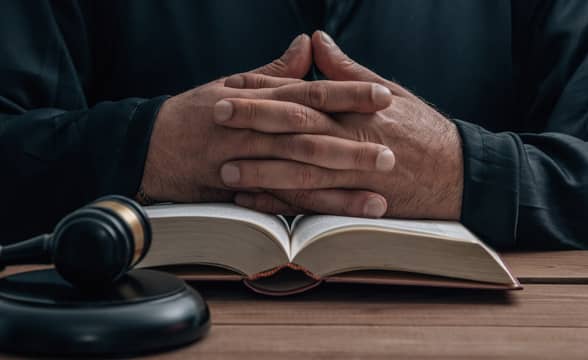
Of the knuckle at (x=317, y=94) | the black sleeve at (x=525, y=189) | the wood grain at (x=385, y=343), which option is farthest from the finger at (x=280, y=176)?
the wood grain at (x=385, y=343)

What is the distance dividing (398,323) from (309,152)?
18.2 inches

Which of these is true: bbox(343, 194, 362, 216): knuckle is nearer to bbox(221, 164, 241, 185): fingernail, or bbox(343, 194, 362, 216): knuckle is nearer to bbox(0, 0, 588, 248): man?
bbox(0, 0, 588, 248): man

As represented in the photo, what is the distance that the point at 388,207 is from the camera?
1229 millimetres

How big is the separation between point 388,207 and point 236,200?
0.25 m

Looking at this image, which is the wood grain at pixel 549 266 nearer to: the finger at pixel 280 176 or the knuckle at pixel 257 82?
the finger at pixel 280 176

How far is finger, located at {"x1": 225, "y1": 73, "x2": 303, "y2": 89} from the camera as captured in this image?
52.6 inches

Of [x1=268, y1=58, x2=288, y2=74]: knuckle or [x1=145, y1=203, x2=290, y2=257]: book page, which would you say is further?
[x1=268, y1=58, x2=288, y2=74]: knuckle

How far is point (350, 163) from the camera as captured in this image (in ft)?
3.87

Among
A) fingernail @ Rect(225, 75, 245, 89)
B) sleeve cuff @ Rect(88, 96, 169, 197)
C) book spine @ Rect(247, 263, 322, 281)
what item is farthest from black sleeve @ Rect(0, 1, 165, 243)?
book spine @ Rect(247, 263, 322, 281)

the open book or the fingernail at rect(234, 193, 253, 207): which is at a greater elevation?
the open book

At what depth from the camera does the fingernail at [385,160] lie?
1.18 metres

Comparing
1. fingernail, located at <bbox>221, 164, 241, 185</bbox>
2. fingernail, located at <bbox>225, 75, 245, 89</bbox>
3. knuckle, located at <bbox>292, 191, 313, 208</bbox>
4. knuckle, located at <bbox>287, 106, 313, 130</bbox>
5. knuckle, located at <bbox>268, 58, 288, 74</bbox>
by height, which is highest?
knuckle, located at <bbox>268, 58, 288, 74</bbox>

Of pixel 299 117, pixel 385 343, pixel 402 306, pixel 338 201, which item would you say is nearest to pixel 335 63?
pixel 299 117

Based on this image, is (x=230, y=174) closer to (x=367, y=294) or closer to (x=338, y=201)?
(x=338, y=201)
